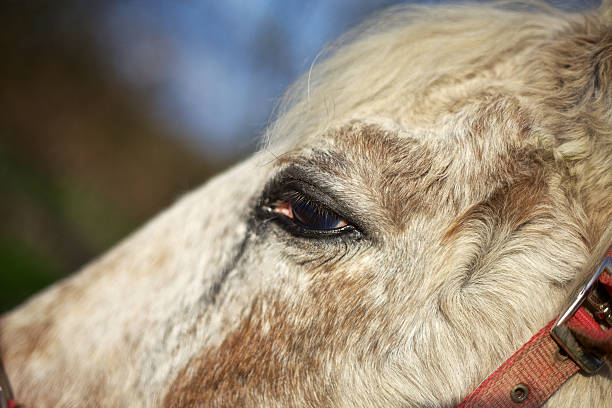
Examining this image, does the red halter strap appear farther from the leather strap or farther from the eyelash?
the eyelash

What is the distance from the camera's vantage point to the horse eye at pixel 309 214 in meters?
1.08

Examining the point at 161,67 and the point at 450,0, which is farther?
the point at 161,67

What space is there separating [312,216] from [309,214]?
1 cm

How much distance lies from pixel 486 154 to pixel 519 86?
0.78 ft

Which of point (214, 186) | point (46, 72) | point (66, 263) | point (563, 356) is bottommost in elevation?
point (66, 263)

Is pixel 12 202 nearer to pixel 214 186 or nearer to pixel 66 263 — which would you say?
pixel 66 263

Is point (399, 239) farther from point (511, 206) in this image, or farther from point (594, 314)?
point (594, 314)

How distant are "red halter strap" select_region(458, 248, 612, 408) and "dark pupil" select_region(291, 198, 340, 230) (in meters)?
0.50

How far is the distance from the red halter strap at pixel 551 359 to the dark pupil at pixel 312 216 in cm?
50

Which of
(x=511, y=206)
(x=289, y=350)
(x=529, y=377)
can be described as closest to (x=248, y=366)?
(x=289, y=350)

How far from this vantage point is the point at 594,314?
0.85m

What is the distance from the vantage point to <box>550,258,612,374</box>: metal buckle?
2.72ft

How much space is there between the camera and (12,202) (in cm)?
644

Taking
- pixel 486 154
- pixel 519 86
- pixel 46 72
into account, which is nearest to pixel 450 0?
pixel 519 86
